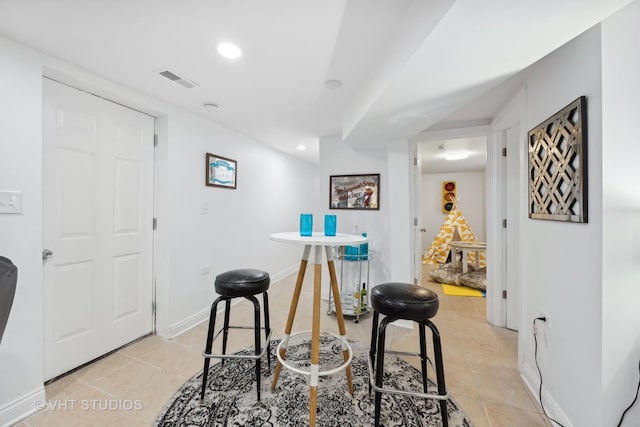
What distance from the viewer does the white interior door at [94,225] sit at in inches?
72.7

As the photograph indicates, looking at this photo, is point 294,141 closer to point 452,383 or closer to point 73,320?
point 73,320

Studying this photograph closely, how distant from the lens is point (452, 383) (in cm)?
186

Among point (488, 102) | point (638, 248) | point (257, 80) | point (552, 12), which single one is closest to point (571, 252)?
point (638, 248)

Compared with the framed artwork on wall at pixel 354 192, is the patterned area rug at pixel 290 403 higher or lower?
lower

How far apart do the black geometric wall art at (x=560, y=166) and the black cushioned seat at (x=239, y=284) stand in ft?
5.69

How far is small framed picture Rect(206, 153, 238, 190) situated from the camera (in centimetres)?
294

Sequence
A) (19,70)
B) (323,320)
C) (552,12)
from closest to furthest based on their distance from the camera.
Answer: (552,12), (19,70), (323,320)

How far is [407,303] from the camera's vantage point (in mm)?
1296

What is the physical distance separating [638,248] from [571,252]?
25 centimetres

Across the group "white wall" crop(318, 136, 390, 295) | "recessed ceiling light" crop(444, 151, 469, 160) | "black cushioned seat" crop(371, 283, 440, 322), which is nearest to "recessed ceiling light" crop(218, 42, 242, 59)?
"black cushioned seat" crop(371, 283, 440, 322)

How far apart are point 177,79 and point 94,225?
1.31m

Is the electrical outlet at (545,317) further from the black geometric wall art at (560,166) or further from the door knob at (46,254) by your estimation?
the door knob at (46,254)

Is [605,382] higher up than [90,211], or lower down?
lower down

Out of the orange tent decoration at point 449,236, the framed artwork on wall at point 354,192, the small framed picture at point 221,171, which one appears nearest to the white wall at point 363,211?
the framed artwork on wall at point 354,192
